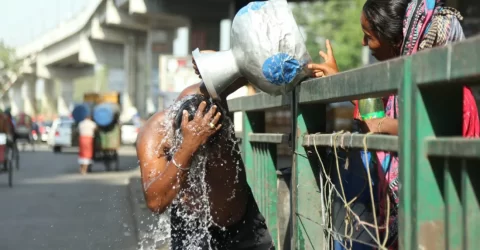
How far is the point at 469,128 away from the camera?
2.63 meters

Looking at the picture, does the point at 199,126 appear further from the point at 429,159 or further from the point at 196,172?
the point at 429,159

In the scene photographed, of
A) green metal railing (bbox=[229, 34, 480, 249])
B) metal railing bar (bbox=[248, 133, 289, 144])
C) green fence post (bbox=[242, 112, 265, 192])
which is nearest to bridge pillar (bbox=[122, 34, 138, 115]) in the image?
green fence post (bbox=[242, 112, 265, 192])

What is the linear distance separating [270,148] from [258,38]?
1387 millimetres

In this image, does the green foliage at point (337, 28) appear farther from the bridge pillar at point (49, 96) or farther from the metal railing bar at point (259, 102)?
the metal railing bar at point (259, 102)

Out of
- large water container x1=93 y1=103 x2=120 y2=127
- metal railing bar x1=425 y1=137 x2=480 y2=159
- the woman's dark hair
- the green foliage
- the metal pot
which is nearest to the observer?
metal railing bar x1=425 y1=137 x2=480 y2=159

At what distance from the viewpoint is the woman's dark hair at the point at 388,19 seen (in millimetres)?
3236

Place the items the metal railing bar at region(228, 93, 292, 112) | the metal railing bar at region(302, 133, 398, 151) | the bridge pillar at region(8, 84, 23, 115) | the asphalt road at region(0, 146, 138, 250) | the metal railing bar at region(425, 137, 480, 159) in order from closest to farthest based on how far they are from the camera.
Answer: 1. the metal railing bar at region(425, 137, 480, 159)
2. the metal railing bar at region(302, 133, 398, 151)
3. the metal railing bar at region(228, 93, 292, 112)
4. the asphalt road at region(0, 146, 138, 250)
5. the bridge pillar at region(8, 84, 23, 115)

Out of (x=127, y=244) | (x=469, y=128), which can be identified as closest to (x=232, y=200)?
(x=469, y=128)

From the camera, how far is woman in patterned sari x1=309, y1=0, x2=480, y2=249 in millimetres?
2801

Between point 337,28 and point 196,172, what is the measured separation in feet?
241

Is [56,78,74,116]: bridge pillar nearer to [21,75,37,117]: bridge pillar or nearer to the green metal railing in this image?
[21,75,37,117]: bridge pillar

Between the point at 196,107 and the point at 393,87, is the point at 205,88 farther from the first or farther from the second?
the point at 393,87

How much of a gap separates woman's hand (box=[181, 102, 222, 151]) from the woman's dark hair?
70 cm

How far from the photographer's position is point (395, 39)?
3.27 m
